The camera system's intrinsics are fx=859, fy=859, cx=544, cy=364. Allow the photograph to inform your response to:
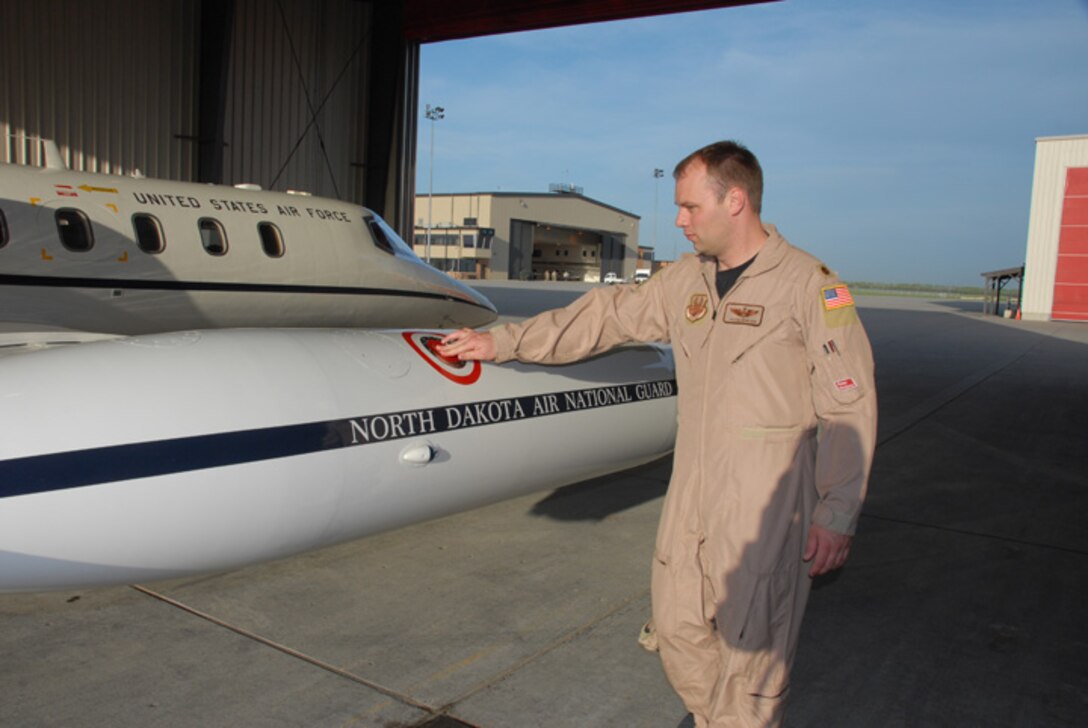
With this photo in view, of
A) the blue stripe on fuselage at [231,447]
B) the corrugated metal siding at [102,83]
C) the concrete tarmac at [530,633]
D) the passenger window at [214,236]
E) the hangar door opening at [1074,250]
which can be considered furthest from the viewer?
the hangar door opening at [1074,250]

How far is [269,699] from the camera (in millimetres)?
3584

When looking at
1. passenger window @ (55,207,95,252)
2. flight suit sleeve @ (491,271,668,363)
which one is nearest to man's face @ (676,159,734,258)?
flight suit sleeve @ (491,271,668,363)

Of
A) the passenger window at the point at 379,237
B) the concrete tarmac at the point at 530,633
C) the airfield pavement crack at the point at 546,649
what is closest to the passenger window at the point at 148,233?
the passenger window at the point at 379,237

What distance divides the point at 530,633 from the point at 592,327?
1.69 metres

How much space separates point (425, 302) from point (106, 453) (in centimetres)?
813

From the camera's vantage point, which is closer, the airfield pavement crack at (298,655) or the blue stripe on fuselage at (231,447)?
the blue stripe on fuselage at (231,447)

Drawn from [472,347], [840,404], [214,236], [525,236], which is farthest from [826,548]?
[525,236]

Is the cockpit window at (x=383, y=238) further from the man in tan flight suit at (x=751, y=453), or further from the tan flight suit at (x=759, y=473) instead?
the tan flight suit at (x=759, y=473)

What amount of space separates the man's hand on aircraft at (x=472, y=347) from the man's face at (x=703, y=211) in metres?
1.19

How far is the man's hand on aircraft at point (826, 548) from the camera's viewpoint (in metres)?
2.68

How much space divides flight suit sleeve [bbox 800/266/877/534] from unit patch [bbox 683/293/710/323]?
1.30ft

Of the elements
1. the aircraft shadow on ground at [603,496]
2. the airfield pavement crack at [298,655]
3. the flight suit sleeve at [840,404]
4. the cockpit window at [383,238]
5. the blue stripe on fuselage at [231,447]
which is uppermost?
the cockpit window at [383,238]

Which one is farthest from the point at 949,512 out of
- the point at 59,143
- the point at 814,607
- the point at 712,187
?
the point at 59,143

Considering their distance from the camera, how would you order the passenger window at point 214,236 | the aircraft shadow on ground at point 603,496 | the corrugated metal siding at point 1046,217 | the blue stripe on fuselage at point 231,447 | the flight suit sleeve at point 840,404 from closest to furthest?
the flight suit sleeve at point 840,404 → the blue stripe on fuselage at point 231,447 → the aircraft shadow on ground at point 603,496 → the passenger window at point 214,236 → the corrugated metal siding at point 1046,217
